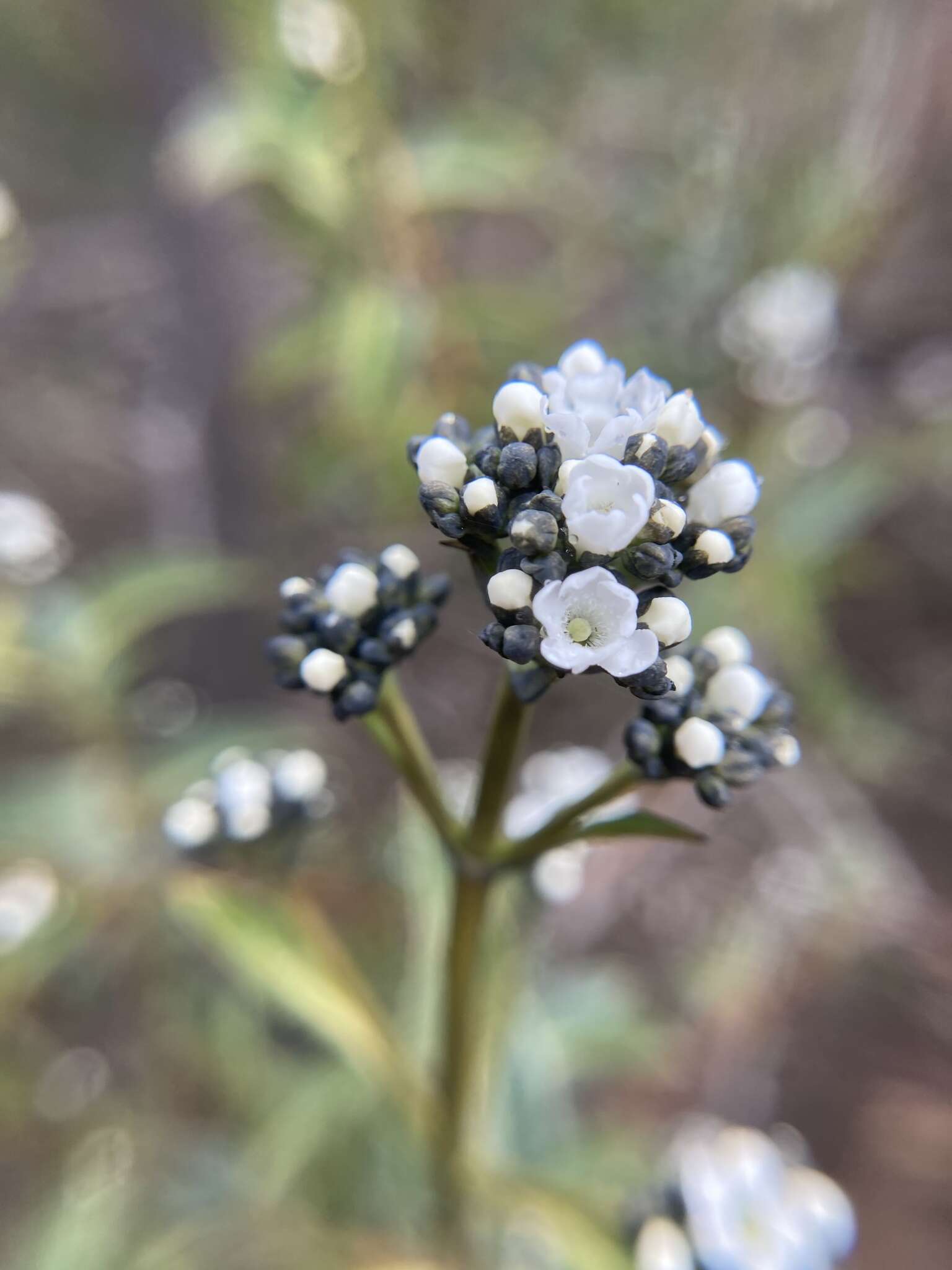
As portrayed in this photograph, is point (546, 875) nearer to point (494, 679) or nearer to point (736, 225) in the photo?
point (494, 679)

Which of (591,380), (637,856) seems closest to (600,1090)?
(637,856)

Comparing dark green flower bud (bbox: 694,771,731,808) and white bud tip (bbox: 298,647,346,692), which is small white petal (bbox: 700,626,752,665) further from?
white bud tip (bbox: 298,647,346,692)

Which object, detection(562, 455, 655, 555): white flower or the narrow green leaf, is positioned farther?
the narrow green leaf

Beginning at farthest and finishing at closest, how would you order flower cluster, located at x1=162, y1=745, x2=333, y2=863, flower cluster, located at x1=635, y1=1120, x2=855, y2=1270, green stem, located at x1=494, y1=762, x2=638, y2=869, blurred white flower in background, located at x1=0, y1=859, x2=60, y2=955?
1. blurred white flower in background, located at x1=0, y1=859, x2=60, y2=955
2. flower cluster, located at x1=162, y1=745, x2=333, y2=863
3. flower cluster, located at x1=635, y1=1120, x2=855, y2=1270
4. green stem, located at x1=494, y1=762, x2=638, y2=869

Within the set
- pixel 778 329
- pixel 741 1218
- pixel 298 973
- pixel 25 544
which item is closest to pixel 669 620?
pixel 298 973

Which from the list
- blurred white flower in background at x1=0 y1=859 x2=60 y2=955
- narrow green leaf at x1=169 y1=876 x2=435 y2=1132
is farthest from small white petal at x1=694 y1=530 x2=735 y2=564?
blurred white flower in background at x1=0 y1=859 x2=60 y2=955

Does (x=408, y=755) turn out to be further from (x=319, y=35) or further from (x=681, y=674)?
(x=319, y=35)
